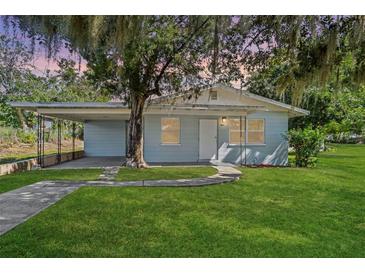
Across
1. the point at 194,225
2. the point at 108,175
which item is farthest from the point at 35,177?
the point at 194,225

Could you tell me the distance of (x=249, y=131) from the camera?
611 inches

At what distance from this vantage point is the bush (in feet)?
45.3

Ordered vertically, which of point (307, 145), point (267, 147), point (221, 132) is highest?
point (221, 132)

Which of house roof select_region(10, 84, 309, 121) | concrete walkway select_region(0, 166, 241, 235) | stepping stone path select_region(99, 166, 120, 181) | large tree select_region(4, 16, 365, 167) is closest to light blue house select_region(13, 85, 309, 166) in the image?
house roof select_region(10, 84, 309, 121)

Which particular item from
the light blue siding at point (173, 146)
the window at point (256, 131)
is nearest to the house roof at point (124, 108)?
the light blue siding at point (173, 146)

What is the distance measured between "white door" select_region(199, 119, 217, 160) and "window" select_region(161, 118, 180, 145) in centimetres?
113

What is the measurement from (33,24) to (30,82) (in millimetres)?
24476

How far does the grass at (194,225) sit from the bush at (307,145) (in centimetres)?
595

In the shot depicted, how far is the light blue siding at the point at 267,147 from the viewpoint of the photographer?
50.1ft

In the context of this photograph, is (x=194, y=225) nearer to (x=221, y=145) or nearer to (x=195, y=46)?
(x=195, y=46)

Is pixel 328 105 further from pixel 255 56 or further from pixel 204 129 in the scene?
pixel 255 56

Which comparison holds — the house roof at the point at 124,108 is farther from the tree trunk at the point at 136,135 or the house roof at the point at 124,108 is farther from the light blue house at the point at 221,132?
the tree trunk at the point at 136,135

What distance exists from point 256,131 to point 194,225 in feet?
37.0
